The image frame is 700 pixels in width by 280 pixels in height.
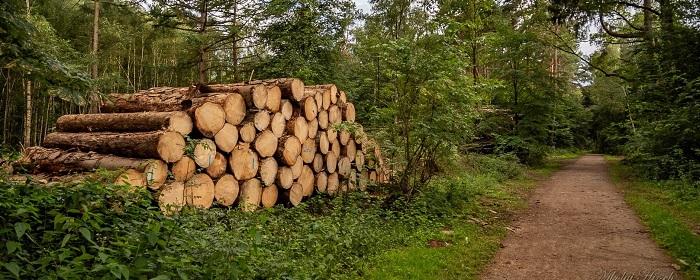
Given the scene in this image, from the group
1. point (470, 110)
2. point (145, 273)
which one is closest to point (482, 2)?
point (470, 110)

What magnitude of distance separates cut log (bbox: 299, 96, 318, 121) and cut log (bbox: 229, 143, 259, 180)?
1354 millimetres

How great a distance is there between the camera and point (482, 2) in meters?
18.1

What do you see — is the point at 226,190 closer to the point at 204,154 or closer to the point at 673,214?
the point at 204,154

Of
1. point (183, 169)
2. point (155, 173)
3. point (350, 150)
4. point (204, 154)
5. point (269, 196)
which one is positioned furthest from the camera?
point (350, 150)

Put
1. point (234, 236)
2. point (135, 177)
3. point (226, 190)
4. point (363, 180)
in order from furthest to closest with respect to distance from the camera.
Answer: point (363, 180) → point (226, 190) → point (135, 177) → point (234, 236)

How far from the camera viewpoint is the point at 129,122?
702 cm

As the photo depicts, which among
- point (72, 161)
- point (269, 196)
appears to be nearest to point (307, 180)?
point (269, 196)

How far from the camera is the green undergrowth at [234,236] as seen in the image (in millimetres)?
2977

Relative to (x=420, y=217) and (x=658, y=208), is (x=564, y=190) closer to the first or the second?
(x=658, y=208)

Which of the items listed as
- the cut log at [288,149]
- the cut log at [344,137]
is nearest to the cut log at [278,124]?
the cut log at [288,149]

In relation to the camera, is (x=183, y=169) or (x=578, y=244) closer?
(x=183, y=169)

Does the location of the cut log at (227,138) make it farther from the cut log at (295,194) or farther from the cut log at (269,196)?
the cut log at (295,194)

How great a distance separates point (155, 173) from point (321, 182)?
11.6 ft

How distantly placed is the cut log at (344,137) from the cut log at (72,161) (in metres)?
4.13
